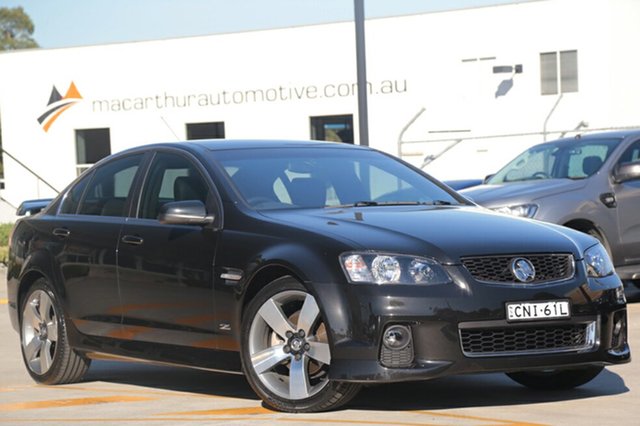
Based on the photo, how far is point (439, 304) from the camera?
7.00m

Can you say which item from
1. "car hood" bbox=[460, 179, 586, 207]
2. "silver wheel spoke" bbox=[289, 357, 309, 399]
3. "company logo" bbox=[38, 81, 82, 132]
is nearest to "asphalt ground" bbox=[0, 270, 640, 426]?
"silver wheel spoke" bbox=[289, 357, 309, 399]

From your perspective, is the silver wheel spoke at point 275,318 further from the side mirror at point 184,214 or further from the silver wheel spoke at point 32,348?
the silver wheel spoke at point 32,348

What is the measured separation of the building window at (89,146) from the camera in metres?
44.8

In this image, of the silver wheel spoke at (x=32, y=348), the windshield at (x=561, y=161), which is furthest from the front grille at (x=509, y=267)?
the windshield at (x=561, y=161)

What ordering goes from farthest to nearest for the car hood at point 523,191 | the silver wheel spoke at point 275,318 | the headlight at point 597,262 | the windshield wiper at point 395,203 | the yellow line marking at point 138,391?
the car hood at point 523,191 < the yellow line marking at point 138,391 < the windshield wiper at point 395,203 < the headlight at point 597,262 < the silver wheel spoke at point 275,318

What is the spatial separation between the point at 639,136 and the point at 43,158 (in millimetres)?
33367

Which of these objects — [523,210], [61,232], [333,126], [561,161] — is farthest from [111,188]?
[333,126]

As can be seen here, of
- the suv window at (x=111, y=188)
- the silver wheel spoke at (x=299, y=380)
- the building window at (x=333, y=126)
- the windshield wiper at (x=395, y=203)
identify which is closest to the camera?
the silver wheel spoke at (x=299, y=380)

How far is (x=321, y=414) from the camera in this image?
7203 millimetres

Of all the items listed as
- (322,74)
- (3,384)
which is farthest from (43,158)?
(3,384)

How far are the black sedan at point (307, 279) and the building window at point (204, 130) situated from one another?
32.9 m

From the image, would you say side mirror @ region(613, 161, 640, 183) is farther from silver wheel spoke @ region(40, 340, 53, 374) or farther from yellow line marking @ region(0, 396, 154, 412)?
yellow line marking @ region(0, 396, 154, 412)

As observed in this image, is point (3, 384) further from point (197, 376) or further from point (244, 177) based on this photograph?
point (244, 177)

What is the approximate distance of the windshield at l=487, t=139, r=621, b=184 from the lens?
1407cm
